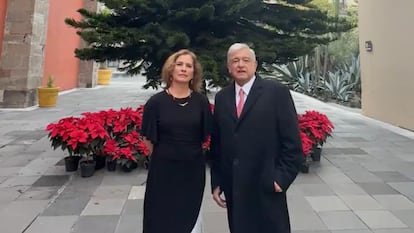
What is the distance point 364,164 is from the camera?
446 cm

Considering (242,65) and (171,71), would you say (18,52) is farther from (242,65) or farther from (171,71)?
(242,65)

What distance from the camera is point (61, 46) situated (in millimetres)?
11914

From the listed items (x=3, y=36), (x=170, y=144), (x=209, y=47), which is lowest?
(x=170, y=144)

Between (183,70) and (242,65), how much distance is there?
1.01ft

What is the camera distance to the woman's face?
1.91m

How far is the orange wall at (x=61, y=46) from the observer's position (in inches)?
425

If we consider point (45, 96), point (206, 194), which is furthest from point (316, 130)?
point (45, 96)

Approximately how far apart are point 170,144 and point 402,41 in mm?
6563

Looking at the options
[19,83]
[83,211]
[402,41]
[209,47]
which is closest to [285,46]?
[209,47]

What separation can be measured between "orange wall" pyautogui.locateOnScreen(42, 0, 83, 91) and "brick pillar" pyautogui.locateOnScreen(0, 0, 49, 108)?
169 centimetres

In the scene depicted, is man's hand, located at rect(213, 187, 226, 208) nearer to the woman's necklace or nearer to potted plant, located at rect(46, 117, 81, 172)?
the woman's necklace

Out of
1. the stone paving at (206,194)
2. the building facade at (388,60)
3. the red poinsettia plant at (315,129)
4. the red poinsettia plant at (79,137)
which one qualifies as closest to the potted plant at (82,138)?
the red poinsettia plant at (79,137)

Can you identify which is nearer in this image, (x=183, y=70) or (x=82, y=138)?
(x=183, y=70)

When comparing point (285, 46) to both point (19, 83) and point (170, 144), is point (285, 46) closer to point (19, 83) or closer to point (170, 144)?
point (170, 144)
